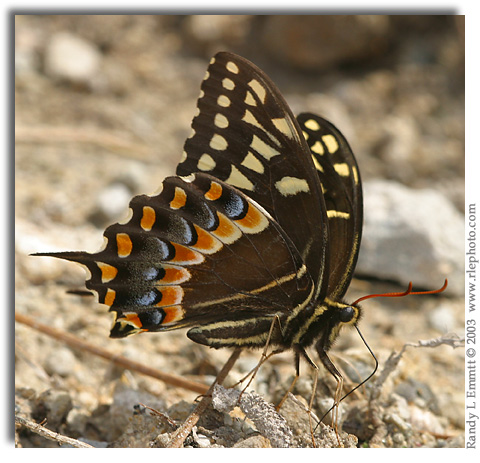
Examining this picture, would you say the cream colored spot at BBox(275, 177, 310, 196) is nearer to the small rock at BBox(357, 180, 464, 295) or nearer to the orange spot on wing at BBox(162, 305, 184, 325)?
the orange spot on wing at BBox(162, 305, 184, 325)

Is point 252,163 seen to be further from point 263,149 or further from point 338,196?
point 338,196

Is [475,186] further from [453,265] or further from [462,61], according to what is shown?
[462,61]

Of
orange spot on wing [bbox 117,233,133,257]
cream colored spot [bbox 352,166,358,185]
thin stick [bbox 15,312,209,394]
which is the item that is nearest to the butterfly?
orange spot on wing [bbox 117,233,133,257]

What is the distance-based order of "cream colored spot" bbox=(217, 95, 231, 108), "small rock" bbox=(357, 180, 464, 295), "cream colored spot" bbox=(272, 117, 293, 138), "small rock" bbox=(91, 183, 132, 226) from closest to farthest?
"cream colored spot" bbox=(272, 117, 293, 138) < "cream colored spot" bbox=(217, 95, 231, 108) < "small rock" bbox=(357, 180, 464, 295) < "small rock" bbox=(91, 183, 132, 226)

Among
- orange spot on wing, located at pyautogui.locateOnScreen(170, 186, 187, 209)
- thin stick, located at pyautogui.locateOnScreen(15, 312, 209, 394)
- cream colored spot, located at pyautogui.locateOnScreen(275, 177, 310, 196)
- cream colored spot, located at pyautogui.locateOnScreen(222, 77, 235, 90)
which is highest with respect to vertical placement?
cream colored spot, located at pyautogui.locateOnScreen(222, 77, 235, 90)

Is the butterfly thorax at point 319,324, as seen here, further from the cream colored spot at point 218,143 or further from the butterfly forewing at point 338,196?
the cream colored spot at point 218,143

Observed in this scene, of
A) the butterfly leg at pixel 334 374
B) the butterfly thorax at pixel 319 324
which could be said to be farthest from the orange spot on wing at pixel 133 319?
the butterfly leg at pixel 334 374

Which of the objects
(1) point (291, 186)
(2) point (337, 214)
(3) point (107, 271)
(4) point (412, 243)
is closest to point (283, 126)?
(1) point (291, 186)
